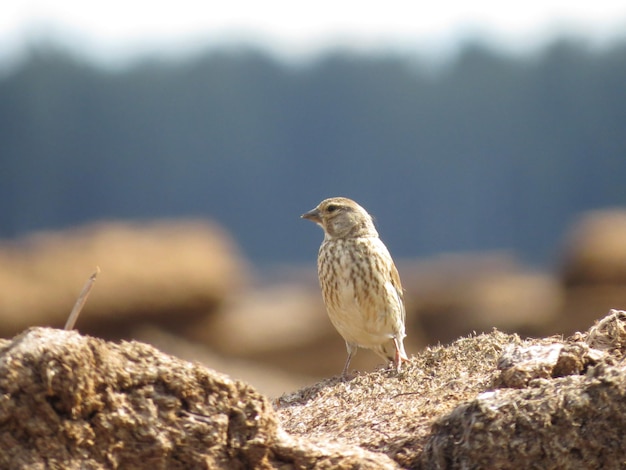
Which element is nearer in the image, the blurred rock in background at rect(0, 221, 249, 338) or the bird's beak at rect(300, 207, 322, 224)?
the bird's beak at rect(300, 207, 322, 224)

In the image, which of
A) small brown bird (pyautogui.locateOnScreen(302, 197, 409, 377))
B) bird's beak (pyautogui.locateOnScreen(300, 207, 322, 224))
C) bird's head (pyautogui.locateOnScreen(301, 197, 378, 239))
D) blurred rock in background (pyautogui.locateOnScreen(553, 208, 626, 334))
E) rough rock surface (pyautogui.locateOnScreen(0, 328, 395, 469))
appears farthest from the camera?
blurred rock in background (pyautogui.locateOnScreen(553, 208, 626, 334))

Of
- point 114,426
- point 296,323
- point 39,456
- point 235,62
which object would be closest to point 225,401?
point 114,426

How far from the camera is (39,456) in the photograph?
9.98 ft

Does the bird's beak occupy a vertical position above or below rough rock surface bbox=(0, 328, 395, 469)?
above

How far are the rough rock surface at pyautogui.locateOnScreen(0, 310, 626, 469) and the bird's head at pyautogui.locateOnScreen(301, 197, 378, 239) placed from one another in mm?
2908

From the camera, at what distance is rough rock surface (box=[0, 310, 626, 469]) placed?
3.05 meters

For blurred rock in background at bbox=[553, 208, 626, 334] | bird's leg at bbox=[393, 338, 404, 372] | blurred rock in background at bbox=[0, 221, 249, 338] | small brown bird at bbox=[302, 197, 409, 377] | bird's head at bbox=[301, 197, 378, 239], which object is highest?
blurred rock in background at bbox=[553, 208, 626, 334]

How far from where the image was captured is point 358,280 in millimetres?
6543

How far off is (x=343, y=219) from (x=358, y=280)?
47 cm

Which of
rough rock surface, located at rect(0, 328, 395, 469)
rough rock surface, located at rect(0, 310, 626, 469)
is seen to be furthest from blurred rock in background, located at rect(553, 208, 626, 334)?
rough rock surface, located at rect(0, 328, 395, 469)

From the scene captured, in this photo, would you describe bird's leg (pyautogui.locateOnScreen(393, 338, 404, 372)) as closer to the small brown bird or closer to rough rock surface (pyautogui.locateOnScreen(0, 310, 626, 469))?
the small brown bird

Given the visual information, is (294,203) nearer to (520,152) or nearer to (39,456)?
(520,152)

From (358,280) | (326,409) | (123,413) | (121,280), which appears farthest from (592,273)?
(123,413)

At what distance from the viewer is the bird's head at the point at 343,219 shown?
22.4 feet
